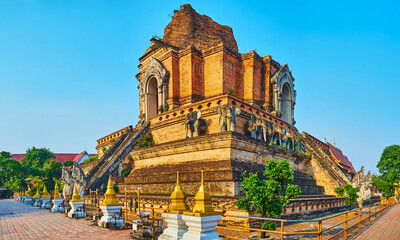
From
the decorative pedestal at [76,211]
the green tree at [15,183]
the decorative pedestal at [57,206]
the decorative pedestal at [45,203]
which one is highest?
the decorative pedestal at [76,211]

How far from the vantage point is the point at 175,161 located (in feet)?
49.5

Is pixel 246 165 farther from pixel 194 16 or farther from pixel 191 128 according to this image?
pixel 194 16

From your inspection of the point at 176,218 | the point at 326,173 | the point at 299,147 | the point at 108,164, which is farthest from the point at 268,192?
the point at 299,147

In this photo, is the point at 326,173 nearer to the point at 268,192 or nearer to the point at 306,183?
the point at 306,183

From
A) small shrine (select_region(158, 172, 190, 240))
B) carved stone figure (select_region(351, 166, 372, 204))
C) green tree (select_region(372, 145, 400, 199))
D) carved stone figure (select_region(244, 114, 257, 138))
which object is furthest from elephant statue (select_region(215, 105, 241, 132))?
green tree (select_region(372, 145, 400, 199))

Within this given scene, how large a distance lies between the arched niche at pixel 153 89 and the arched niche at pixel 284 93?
8.83 m

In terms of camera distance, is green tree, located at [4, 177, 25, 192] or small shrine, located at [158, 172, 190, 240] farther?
green tree, located at [4, 177, 25, 192]

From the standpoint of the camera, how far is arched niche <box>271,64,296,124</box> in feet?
74.7

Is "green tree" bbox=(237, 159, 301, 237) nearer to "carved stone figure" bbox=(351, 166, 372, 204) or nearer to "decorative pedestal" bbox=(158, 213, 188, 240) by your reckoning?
"decorative pedestal" bbox=(158, 213, 188, 240)

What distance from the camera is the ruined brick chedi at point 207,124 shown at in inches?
520

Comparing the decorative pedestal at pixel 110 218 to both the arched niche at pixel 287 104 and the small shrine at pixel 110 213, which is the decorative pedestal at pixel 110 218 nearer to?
the small shrine at pixel 110 213

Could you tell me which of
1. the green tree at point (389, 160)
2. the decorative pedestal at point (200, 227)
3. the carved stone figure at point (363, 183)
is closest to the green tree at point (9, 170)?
the carved stone figure at point (363, 183)

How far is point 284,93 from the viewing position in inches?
1048

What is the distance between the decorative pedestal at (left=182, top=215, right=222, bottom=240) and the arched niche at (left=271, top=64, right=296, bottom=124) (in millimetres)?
18366
